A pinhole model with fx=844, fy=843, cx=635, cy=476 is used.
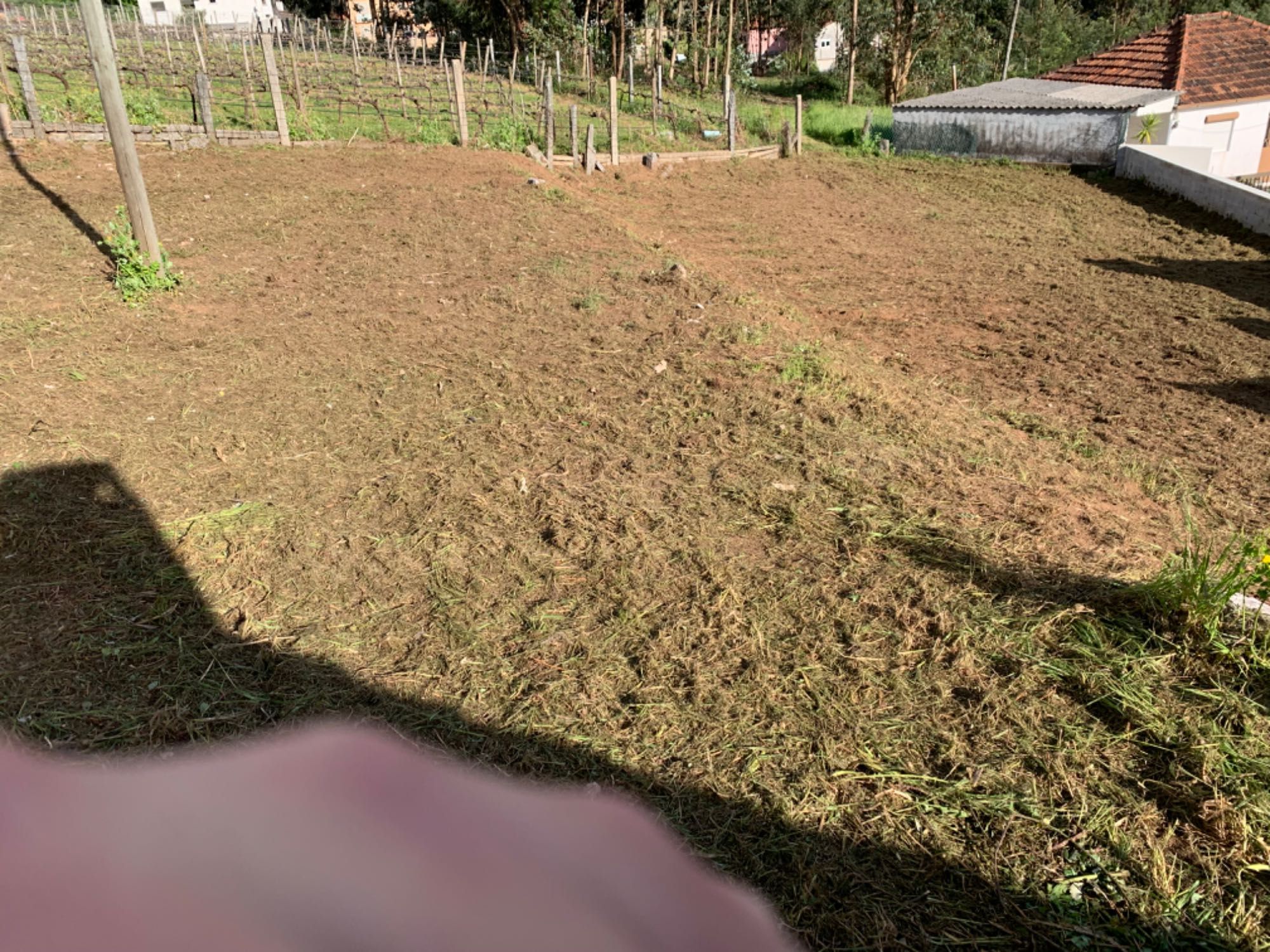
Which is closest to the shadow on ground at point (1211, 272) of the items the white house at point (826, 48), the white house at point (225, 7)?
the white house at point (225, 7)

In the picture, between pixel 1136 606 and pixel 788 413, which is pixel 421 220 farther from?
pixel 1136 606

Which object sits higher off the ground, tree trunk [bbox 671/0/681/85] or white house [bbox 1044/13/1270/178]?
tree trunk [bbox 671/0/681/85]

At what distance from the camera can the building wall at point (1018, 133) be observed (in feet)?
50.8

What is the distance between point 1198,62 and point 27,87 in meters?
20.3

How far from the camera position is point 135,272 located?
22.3 feet

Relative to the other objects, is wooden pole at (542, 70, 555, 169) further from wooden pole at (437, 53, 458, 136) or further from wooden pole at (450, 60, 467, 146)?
wooden pole at (437, 53, 458, 136)

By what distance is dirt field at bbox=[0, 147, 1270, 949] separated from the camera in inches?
93.2

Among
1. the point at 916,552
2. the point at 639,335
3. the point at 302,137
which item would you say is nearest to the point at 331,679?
the point at 916,552

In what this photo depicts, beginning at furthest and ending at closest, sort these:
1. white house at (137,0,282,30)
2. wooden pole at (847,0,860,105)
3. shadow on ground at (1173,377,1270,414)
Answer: white house at (137,0,282,30) → wooden pole at (847,0,860,105) → shadow on ground at (1173,377,1270,414)

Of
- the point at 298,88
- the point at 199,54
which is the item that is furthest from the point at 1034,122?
the point at 199,54

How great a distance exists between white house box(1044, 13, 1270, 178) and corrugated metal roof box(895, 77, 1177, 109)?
408 mm

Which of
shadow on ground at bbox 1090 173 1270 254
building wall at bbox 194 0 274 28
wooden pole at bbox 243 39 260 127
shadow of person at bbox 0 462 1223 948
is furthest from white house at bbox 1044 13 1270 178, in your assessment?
building wall at bbox 194 0 274 28

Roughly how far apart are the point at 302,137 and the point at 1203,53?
57.6 ft

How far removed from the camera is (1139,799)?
2414mm
